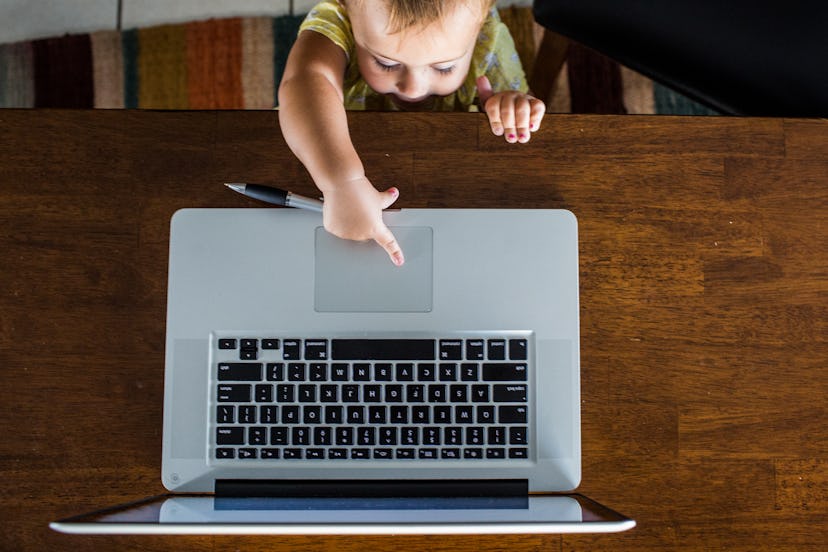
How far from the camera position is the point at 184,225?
2.05 ft

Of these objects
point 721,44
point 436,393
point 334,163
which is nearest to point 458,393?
point 436,393

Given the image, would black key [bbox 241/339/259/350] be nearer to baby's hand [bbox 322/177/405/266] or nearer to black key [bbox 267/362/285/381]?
black key [bbox 267/362/285/381]

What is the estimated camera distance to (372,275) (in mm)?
624

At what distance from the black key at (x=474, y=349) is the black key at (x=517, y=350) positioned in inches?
1.1

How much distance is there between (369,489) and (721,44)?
658 mm

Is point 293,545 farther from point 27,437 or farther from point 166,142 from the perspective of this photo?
point 166,142

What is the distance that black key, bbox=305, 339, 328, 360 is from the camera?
607 mm

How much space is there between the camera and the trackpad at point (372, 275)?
0.62 m

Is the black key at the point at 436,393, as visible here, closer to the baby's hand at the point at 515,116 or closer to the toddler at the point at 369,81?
the toddler at the point at 369,81

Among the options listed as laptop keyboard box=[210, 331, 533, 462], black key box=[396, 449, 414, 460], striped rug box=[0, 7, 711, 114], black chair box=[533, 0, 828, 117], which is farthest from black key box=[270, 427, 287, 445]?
striped rug box=[0, 7, 711, 114]

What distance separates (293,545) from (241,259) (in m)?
0.27

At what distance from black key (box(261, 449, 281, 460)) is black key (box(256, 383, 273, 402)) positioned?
5 centimetres

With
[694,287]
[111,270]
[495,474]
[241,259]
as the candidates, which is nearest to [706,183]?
[694,287]

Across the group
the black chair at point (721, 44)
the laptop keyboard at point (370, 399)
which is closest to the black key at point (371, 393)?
the laptop keyboard at point (370, 399)
